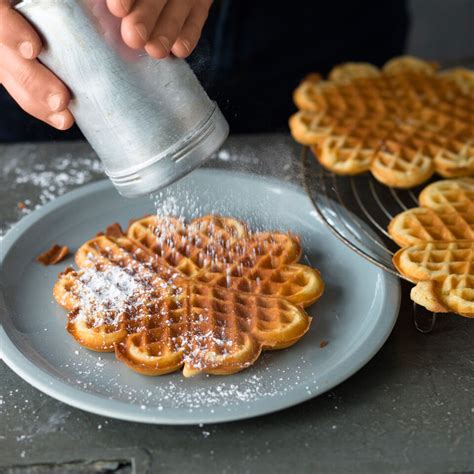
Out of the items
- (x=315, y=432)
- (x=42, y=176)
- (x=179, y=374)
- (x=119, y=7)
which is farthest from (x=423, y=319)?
(x=42, y=176)

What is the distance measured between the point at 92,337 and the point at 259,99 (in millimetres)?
1174

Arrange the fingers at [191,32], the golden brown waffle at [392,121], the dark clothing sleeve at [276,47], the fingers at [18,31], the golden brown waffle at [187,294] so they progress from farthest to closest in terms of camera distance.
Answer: the dark clothing sleeve at [276,47]
the golden brown waffle at [392,121]
the golden brown waffle at [187,294]
the fingers at [191,32]
the fingers at [18,31]

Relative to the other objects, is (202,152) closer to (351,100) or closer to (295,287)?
(295,287)

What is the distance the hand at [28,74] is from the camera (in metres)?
1.10

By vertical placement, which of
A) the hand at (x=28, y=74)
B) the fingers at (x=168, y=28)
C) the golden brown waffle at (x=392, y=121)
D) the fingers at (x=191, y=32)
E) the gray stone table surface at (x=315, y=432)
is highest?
the hand at (x=28, y=74)

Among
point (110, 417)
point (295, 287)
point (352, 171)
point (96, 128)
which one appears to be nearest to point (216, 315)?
point (295, 287)

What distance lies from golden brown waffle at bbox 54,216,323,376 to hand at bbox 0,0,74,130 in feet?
1.17

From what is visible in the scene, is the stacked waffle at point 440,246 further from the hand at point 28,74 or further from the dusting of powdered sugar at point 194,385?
the hand at point 28,74

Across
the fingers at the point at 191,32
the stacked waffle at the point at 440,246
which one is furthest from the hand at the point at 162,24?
the stacked waffle at the point at 440,246

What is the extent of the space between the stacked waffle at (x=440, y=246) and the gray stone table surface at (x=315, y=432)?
0.08 meters

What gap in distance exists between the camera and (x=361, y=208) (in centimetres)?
177

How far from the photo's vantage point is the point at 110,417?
125cm

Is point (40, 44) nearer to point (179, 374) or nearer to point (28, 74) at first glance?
point (28, 74)

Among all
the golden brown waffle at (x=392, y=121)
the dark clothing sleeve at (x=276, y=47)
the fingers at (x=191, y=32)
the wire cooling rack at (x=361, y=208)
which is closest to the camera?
the fingers at (x=191, y=32)
